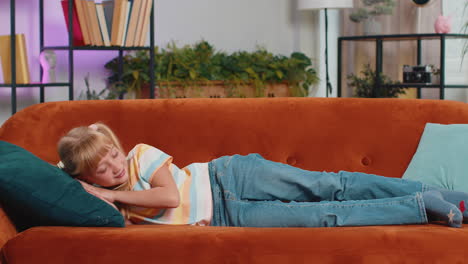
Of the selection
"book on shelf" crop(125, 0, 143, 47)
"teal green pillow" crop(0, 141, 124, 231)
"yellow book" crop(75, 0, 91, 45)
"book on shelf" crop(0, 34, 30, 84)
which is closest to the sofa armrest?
"teal green pillow" crop(0, 141, 124, 231)

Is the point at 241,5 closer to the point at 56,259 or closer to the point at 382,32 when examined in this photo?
the point at 382,32

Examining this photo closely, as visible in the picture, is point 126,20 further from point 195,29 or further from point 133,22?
point 195,29

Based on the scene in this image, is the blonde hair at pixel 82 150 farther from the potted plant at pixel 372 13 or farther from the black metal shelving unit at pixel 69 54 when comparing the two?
the potted plant at pixel 372 13

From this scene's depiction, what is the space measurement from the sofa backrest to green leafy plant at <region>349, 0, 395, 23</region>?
290cm

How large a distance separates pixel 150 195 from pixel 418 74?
3393 millimetres

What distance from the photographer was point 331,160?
2.41m

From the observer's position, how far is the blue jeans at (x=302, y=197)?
1.87 m

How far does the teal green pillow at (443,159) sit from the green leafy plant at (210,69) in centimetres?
235

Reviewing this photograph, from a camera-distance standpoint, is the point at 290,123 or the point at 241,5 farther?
the point at 241,5

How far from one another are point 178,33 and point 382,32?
1.81 metres

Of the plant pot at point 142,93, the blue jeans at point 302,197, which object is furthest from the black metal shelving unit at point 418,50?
the blue jeans at point 302,197

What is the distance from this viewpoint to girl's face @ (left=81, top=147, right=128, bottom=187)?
191 cm

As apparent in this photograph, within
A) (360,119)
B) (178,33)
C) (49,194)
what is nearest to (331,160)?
(360,119)

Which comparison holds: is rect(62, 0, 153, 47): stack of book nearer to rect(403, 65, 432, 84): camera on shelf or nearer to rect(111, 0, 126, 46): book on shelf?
rect(111, 0, 126, 46): book on shelf
